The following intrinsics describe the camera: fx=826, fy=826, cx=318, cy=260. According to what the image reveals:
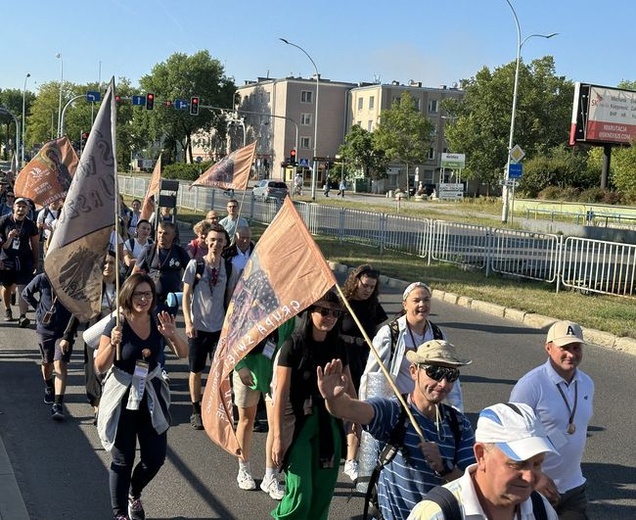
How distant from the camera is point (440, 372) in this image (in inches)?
138

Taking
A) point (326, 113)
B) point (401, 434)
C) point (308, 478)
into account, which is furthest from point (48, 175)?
point (326, 113)

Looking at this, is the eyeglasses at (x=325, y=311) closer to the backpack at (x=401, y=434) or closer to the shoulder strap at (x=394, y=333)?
the shoulder strap at (x=394, y=333)

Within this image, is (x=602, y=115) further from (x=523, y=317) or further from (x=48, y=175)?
(x=48, y=175)

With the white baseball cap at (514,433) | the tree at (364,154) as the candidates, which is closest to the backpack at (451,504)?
the white baseball cap at (514,433)

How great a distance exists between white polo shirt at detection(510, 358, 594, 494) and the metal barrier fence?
1048cm

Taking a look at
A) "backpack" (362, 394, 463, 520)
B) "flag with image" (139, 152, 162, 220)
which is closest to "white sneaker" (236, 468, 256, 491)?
"backpack" (362, 394, 463, 520)

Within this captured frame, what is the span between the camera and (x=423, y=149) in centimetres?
7850

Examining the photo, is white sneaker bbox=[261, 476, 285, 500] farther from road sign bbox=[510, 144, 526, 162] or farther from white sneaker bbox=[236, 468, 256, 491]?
road sign bbox=[510, 144, 526, 162]

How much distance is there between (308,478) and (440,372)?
1349 mm

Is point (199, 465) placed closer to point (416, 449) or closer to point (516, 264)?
point (416, 449)

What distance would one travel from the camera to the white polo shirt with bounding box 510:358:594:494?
430 cm

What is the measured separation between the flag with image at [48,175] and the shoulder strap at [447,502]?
11837 millimetres

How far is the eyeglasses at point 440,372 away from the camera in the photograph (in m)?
3.52

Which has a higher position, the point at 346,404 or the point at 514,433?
the point at 514,433
